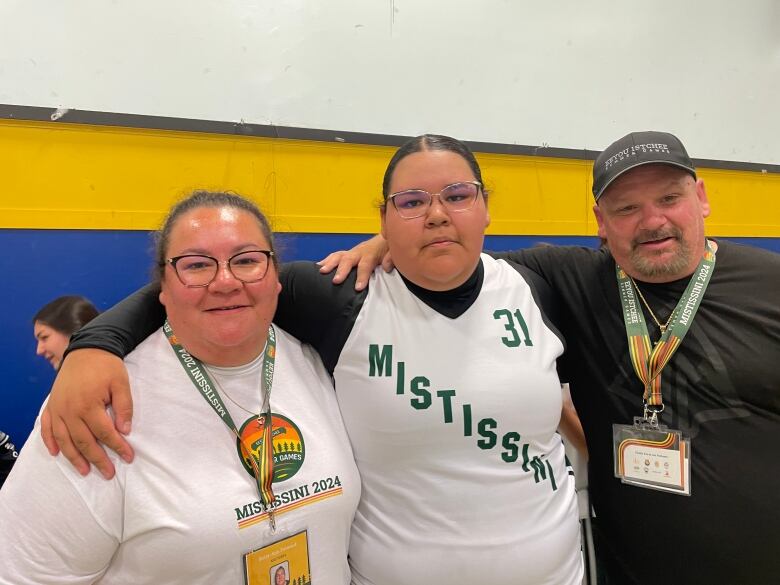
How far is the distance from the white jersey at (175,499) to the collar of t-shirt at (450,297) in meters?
0.40

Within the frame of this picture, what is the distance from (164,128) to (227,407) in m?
1.68

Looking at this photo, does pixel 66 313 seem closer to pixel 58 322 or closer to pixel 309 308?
pixel 58 322

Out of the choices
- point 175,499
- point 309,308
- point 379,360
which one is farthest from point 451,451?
point 175,499

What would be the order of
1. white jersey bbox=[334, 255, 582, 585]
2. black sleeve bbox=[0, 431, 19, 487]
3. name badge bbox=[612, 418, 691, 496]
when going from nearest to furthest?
white jersey bbox=[334, 255, 582, 585] → name badge bbox=[612, 418, 691, 496] → black sleeve bbox=[0, 431, 19, 487]

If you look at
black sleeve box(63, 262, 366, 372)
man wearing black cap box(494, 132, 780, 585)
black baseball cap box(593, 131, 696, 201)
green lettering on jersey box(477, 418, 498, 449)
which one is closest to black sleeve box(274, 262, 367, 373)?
black sleeve box(63, 262, 366, 372)

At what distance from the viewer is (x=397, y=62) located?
2.65 m

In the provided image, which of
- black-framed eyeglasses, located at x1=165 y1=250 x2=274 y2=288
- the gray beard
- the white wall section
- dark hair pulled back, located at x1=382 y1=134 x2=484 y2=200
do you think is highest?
the white wall section

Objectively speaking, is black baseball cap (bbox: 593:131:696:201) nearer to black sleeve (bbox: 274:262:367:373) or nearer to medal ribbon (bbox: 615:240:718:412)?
medal ribbon (bbox: 615:240:718:412)

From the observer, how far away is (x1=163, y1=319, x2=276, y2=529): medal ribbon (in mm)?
966

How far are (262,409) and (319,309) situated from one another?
29 centimetres

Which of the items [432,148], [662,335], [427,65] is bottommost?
[662,335]

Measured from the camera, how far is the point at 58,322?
2.02 m

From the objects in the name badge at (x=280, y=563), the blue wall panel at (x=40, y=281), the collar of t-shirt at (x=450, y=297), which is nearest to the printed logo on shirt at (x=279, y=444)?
the name badge at (x=280, y=563)

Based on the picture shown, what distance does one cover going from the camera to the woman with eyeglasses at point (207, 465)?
85 centimetres
